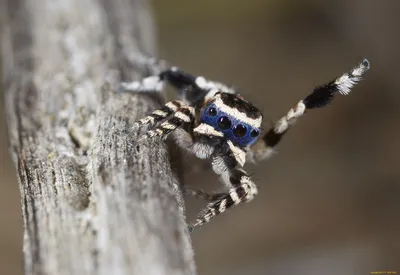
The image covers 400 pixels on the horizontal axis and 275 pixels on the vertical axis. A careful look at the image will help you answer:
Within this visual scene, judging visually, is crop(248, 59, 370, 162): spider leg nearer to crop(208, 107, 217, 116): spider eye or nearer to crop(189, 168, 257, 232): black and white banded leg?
crop(189, 168, 257, 232): black and white banded leg

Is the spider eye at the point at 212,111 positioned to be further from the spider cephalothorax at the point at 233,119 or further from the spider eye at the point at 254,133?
the spider eye at the point at 254,133

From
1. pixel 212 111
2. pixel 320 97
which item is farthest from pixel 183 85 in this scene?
pixel 320 97

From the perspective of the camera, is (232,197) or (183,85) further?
(183,85)

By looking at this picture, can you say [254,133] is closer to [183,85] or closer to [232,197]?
[232,197]

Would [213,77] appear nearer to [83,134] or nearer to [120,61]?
[120,61]

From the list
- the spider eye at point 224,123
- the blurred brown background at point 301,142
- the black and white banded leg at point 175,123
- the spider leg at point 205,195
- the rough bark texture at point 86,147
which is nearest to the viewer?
the rough bark texture at point 86,147

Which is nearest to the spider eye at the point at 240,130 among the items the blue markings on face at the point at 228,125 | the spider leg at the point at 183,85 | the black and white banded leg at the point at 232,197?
the blue markings on face at the point at 228,125
